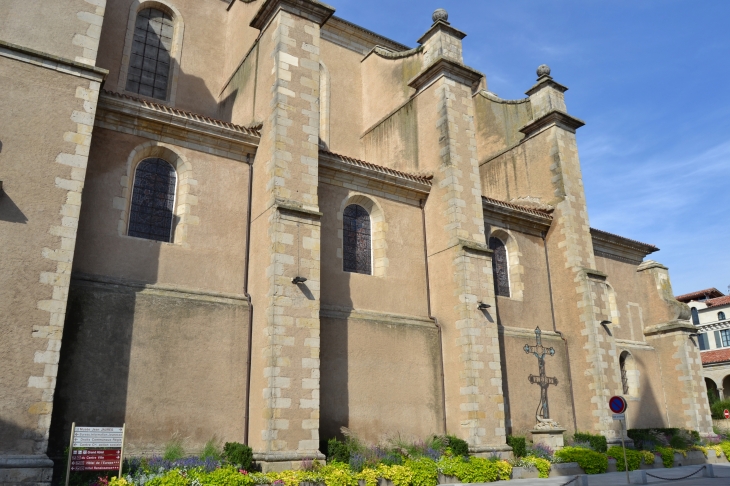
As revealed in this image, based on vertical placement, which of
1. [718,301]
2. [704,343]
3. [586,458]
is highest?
[718,301]

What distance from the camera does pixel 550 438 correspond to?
607 inches

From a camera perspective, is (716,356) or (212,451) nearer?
(212,451)

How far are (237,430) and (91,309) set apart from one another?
12.1 feet

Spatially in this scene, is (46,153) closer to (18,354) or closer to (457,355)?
(18,354)

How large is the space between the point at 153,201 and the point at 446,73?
9.16 meters

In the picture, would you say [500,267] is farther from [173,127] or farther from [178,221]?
[173,127]

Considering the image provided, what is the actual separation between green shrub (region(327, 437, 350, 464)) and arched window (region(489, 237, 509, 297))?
745cm

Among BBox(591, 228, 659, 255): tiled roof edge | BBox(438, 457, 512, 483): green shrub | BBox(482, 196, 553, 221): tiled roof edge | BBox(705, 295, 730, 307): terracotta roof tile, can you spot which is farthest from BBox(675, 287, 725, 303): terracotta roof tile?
BBox(438, 457, 512, 483): green shrub

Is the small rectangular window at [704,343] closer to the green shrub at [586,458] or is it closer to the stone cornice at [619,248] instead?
the stone cornice at [619,248]

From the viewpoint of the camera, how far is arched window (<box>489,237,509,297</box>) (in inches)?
687

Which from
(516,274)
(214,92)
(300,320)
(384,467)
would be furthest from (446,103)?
(384,467)

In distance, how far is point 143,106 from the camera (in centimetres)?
1221

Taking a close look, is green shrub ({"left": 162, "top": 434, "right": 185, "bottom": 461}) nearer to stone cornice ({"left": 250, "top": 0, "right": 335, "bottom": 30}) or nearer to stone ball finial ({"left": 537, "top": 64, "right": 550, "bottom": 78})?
stone cornice ({"left": 250, "top": 0, "right": 335, "bottom": 30})

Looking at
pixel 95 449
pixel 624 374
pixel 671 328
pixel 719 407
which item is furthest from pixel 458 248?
pixel 719 407
